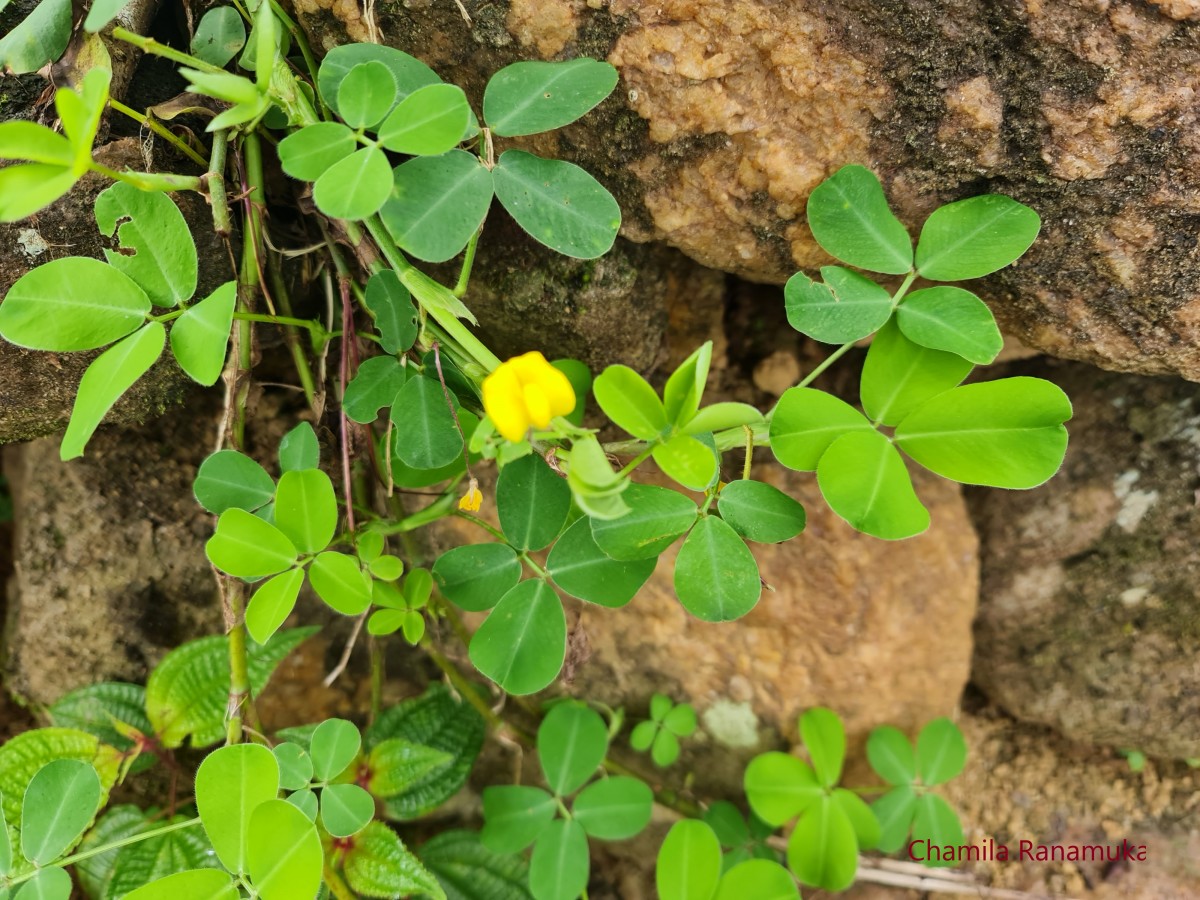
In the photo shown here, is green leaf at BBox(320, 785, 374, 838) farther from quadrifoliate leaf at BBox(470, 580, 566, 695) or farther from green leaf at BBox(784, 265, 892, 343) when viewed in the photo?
green leaf at BBox(784, 265, 892, 343)

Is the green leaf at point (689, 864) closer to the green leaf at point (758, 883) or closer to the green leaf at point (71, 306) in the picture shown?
the green leaf at point (758, 883)

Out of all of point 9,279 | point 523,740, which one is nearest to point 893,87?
point 9,279

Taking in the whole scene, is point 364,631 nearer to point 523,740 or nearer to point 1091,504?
point 523,740

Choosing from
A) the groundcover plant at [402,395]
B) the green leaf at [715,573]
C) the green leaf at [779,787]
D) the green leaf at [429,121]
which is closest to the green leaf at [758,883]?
the groundcover plant at [402,395]

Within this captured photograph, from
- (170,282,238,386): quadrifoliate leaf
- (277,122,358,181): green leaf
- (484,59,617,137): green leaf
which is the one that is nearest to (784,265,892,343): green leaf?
(484,59,617,137): green leaf

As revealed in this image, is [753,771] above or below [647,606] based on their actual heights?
below

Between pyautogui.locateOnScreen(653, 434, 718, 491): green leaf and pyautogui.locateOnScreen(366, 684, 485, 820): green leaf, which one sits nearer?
pyautogui.locateOnScreen(653, 434, 718, 491): green leaf

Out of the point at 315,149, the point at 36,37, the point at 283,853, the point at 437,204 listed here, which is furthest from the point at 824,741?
the point at 36,37
